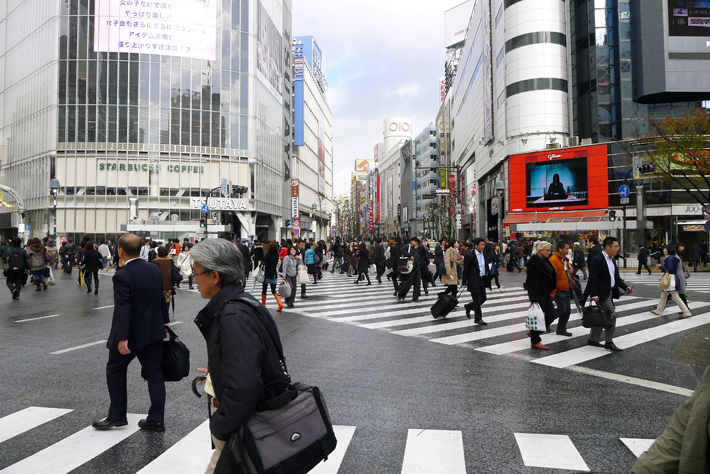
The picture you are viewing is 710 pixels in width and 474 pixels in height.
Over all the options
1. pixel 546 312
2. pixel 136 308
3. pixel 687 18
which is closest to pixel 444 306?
pixel 546 312

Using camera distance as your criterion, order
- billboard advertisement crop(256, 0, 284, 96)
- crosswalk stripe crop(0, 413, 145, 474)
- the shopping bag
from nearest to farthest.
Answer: crosswalk stripe crop(0, 413, 145, 474) → the shopping bag → billboard advertisement crop(256, 0, 284, 96)

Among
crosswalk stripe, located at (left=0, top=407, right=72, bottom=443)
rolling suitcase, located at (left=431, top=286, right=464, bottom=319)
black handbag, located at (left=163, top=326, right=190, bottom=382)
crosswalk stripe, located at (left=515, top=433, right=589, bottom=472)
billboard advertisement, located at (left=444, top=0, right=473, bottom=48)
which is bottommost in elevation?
crosswalk stripe, located at (left=515, top=433, right=589, bottom=472)

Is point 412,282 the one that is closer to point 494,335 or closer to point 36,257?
point 494,335

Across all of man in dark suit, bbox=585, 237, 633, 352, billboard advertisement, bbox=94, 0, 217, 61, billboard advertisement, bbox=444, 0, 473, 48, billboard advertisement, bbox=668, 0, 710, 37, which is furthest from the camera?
billboard advertisement, bbox=444, 0, 473, 48

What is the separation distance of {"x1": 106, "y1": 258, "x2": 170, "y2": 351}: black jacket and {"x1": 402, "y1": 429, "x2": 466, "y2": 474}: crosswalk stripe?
2398 millimetres

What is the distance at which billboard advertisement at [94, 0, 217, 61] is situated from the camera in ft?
150

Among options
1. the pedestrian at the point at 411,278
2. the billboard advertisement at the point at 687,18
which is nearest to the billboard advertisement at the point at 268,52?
the billboard advertisement at the point at 687,18

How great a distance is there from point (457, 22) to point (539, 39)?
219ft

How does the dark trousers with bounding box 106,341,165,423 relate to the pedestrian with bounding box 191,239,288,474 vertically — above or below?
below

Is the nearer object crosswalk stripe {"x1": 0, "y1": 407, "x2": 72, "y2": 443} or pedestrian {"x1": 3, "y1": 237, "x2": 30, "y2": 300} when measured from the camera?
crosswalk stripe {"x1": 0, "y1": 407, "x2": 72, "y2": 443}

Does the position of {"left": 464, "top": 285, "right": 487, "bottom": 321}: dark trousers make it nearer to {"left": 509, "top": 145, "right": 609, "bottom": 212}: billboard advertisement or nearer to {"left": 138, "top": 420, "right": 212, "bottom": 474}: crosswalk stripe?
{"left": 138, "top": 420, "right": 212, "bottom": 474}: crosswalk stripe

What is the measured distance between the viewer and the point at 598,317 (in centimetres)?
803

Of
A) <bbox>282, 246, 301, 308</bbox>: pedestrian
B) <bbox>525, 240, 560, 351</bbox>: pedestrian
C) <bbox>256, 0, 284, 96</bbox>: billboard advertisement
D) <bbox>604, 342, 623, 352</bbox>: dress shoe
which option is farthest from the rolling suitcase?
<bbox>256, 0, 284, 96</bbox>: billboard advertisement

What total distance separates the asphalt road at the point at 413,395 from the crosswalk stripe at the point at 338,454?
0.02 metres
